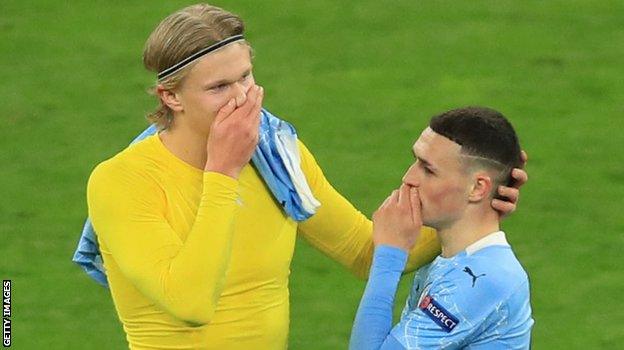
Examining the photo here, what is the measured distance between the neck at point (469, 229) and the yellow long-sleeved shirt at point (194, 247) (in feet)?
→ 1.06

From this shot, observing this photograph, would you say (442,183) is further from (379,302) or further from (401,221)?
(379,302)

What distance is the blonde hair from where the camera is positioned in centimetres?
428

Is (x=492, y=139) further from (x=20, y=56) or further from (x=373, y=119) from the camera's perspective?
(x=20, y=56)

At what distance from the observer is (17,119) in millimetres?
9625

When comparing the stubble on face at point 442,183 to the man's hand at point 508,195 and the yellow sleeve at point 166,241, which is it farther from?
the yellow sleeve at point 166,241

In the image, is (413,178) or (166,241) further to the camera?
(413,178)

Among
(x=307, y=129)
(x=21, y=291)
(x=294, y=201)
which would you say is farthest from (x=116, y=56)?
(x=294, y=201)

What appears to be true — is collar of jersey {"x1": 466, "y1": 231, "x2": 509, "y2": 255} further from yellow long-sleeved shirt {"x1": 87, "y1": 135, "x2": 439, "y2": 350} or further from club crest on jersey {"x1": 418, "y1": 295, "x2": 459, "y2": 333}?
yellow long-sleeved shirt {"x1": 87, "y1": 135, "x2": 439, "y2": 350}

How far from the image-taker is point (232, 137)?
14.0 feet

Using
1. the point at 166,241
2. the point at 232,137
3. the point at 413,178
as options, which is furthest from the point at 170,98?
the point at 413,178

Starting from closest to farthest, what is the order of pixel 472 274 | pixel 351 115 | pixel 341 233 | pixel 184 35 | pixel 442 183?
1. pixel 184 35
2. pixel 472 274
3. pixel 442 183
4. pixel 341 233
5. pixel 351 115

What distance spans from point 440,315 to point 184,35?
1068mm

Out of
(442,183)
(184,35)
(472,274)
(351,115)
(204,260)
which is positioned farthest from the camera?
(351,115)

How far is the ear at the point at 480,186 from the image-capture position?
4.48 m
